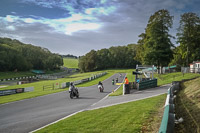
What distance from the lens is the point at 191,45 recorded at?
1638 inches

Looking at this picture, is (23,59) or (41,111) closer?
(41,111)

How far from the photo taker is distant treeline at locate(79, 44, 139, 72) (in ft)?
380

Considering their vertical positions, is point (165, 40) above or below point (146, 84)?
above

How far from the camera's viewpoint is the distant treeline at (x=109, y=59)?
115688 mm

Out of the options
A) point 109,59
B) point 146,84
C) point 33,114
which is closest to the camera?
point 33,114

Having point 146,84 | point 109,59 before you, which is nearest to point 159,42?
point 146,84

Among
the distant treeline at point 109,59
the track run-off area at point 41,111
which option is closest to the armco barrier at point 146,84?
the track run-off area at point 41,111

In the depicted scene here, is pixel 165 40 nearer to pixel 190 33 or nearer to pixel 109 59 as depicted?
pixel 190 33

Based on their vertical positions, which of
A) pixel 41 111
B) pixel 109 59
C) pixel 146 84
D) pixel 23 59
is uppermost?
pixel 109 59

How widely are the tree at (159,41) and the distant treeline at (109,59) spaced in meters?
78.1

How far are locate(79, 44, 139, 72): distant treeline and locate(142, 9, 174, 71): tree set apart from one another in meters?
78.1

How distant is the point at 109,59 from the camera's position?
12512 centimetres

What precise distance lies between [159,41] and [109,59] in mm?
87603

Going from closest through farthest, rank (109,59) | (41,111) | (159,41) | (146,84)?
(41,111)
(146,84)
(159,41)
(109,59)
